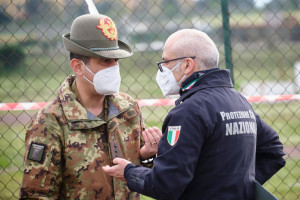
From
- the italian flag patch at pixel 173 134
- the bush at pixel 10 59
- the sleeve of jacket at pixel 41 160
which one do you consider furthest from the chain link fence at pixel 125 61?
the italian flag patch at pixel 173 134

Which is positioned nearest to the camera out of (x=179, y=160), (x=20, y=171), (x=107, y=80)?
(x=179, y=160)

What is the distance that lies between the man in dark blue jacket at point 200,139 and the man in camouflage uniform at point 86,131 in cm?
29

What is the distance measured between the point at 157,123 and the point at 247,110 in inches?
208

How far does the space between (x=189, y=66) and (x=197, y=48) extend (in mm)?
99

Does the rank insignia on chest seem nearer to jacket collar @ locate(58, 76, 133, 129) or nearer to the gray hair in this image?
jacket collar @ locate(58, 76, 133, 129)

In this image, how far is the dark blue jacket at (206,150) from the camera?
205 cm

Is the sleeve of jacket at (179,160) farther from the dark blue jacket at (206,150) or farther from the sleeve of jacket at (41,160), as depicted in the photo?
the sleeve of jacket at (41,160)

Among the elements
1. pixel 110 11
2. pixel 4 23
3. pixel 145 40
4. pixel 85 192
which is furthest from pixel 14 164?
pixel 145 40

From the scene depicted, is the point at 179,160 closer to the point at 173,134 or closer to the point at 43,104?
the point at 173,134

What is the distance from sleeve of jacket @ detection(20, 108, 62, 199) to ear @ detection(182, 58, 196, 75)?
30.2 inches

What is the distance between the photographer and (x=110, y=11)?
30.8 ft

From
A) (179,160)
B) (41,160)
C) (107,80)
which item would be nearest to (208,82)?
(179,160)

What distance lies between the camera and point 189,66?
2.28m

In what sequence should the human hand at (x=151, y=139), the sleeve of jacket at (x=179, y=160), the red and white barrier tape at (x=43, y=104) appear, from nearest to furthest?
the sleeve of jacket at (x=179, y=160)
the human hand at (x=151, y=139)
the red and white barrier tape at (x=43, y=104)
